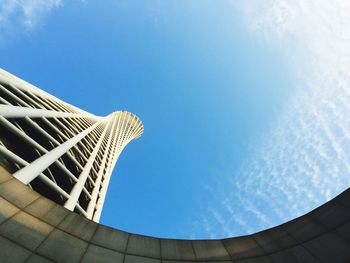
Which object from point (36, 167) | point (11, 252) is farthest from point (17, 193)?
point (36, 167)

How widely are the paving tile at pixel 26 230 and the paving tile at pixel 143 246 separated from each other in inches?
98.0

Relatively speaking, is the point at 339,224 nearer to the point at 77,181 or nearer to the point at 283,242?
the point at 283,242

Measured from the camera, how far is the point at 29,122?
20.3 metres

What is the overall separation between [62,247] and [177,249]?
3.60 metres

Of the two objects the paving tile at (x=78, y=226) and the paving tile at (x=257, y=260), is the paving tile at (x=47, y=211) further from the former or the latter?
the paving tile at (x=257, y=260)

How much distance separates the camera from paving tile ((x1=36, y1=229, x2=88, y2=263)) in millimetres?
8148

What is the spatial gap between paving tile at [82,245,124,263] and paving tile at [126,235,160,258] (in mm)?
444

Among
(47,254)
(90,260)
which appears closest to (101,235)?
(90,260)

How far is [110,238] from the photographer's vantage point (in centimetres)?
960

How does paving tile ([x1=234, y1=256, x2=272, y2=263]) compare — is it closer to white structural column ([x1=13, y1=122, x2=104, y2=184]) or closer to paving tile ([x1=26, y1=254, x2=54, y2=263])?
paving tile ([x1=26, y1=254, x2=54, y2=263])

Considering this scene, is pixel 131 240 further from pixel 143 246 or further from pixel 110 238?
pixel 110 238

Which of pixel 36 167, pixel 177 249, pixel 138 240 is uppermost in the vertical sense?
pixel 36 167

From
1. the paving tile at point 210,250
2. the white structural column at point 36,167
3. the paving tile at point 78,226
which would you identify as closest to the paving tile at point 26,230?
the paving tile at point 78,226

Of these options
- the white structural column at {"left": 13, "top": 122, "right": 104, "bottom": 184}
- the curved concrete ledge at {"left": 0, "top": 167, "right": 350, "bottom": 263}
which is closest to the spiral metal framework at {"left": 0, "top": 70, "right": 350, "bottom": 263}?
the curved concrete ledge at {"left": 0, "top": 167, "right": 350, "bottom": 263}
